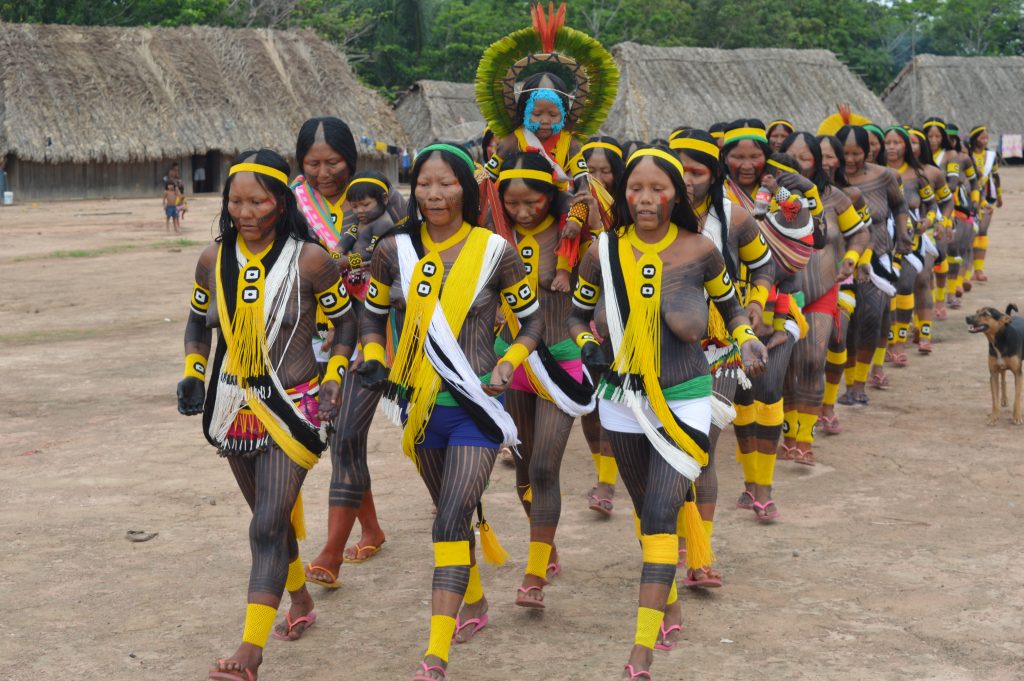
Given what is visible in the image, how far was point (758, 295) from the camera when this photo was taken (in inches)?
219

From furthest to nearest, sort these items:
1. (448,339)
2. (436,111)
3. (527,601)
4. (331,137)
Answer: (436,111)
(331,137)
(527,601)
(448,339)

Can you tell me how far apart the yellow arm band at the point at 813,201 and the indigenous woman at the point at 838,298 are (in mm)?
880

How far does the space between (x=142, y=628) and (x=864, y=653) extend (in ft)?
10.1

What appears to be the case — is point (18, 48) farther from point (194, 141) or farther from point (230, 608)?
point (230, 608)

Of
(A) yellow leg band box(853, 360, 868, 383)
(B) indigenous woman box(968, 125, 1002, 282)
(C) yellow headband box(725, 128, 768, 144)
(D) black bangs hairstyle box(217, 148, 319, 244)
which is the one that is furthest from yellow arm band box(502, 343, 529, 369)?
(B) indigenous woman box(968, 125, 1002, 282)

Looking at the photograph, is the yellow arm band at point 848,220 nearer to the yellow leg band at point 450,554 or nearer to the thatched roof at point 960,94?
the yellow leg band at point 450,554

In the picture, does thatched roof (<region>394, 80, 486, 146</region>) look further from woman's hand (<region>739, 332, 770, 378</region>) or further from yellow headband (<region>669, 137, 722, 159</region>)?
woman's hand (<region>739, 332, 770, 378</region>)

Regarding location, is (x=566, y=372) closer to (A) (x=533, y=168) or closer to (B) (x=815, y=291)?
(A) (x=533, y=168)

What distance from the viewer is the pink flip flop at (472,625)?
5.22m

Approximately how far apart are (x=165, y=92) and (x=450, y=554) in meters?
37.2

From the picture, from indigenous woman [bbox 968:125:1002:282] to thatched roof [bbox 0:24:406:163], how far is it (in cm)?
2627

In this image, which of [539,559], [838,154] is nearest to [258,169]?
[539,559]

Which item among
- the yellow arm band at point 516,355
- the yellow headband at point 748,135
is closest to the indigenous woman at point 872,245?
the yellow headband at point 748,135

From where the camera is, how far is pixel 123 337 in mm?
13195
